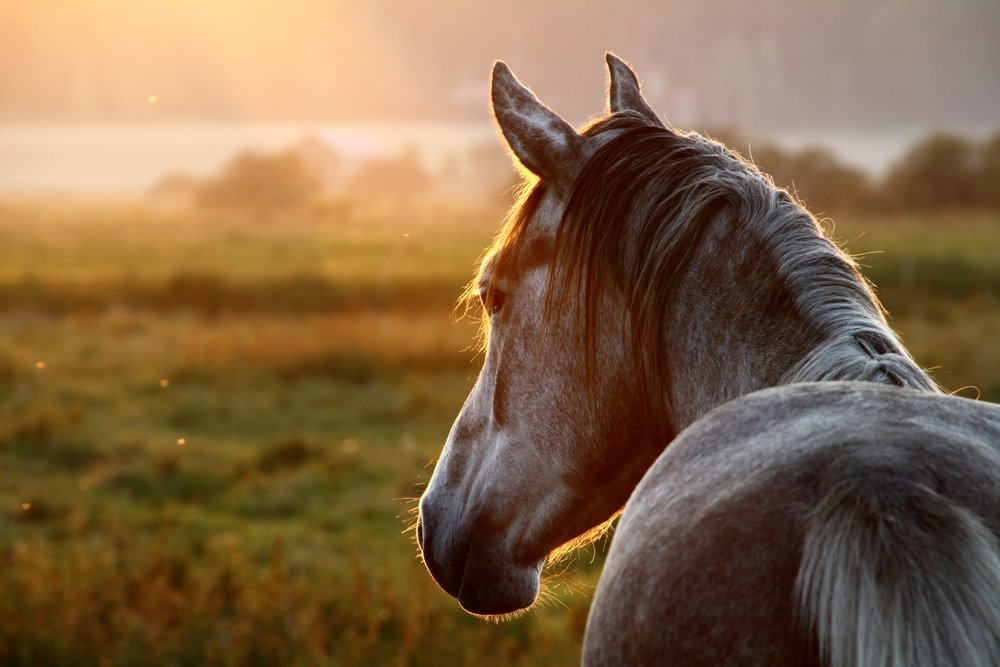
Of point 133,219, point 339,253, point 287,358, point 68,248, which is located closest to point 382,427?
point 287,358

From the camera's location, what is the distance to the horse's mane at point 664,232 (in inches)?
62.6

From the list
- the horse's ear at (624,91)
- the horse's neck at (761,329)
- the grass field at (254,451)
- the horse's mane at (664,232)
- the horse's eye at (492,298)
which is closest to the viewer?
the horse's neck at (761,329)

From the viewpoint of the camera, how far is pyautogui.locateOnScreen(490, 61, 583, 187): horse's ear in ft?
5.94

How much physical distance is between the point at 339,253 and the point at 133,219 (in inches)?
714

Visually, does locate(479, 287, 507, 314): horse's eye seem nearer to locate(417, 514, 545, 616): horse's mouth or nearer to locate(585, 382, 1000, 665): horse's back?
locate(417, 514, 545, 616): horse's mouth

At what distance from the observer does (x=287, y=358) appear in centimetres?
1338

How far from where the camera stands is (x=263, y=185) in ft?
179

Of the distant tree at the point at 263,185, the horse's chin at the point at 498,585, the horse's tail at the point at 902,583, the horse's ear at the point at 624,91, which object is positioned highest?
the horse's ear at the point at 624,91

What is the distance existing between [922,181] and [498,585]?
165ft

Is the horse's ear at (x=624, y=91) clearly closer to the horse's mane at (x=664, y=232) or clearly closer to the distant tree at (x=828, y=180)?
the horse's mane at (x=664, y=232)

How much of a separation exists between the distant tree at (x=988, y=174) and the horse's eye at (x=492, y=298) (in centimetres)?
4746

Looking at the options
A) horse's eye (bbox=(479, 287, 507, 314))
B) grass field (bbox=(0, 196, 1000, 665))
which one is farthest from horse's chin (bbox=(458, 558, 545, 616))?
horse's eye (bbox=(479, 287, 507, 314))

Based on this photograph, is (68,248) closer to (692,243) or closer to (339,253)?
(339,253)

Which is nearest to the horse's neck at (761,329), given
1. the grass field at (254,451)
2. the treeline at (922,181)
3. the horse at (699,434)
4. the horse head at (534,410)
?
the horse at (699,434)
